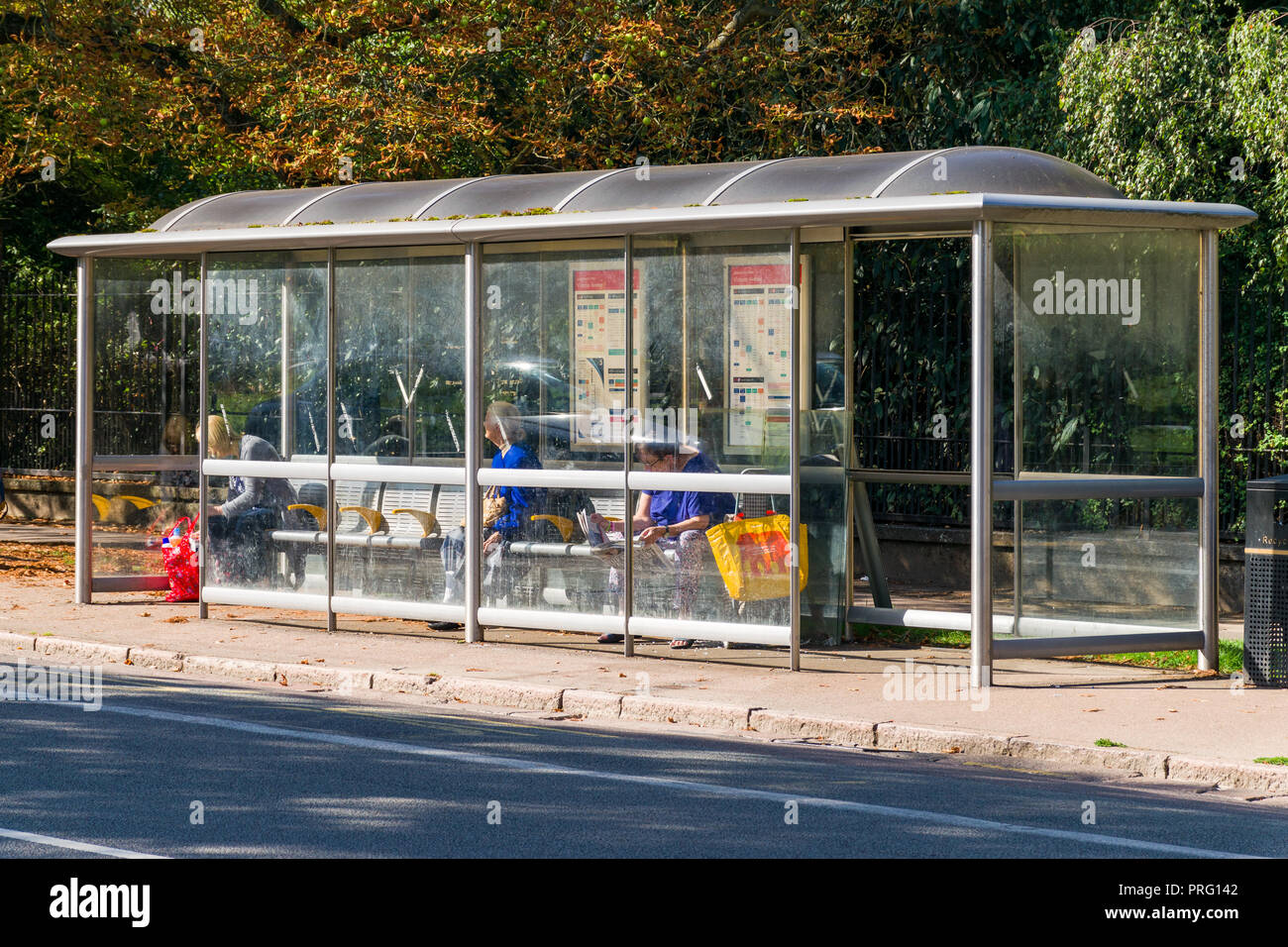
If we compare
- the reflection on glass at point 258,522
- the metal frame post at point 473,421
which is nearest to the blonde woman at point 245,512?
the reflection on glass at point 258,522

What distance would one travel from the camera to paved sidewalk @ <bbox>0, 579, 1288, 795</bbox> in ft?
27.0

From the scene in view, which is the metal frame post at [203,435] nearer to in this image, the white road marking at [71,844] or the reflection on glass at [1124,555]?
the reflection on glass at [1124,555]

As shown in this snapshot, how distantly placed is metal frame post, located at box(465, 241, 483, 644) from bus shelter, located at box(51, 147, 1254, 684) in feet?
0.09

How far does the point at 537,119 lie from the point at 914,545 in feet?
18.9

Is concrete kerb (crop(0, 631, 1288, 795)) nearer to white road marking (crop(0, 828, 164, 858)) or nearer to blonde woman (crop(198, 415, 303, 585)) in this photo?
blonde woman (crop(198, 415, 303, 585))

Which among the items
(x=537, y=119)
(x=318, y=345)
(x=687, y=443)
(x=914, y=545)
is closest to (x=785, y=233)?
(x=687, y=443)

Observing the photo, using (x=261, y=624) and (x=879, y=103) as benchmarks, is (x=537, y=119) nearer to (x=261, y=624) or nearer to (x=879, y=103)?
(x=879, y=103)

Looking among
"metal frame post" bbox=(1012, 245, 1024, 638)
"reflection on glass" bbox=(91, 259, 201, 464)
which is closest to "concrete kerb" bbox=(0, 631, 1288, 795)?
"metal frame post" bbox=(1012, 245, 1024, 638)

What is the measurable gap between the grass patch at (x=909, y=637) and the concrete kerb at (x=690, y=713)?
9.42ft

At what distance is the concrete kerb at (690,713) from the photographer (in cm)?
775

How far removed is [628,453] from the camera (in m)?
10.9

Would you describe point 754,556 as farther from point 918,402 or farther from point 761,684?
point 918,402

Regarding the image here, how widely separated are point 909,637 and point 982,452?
2.71 meters
